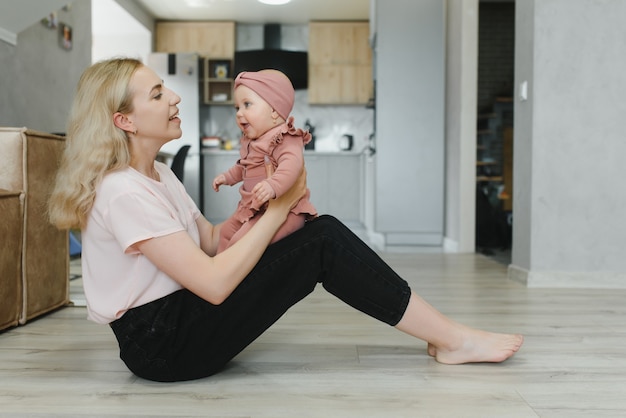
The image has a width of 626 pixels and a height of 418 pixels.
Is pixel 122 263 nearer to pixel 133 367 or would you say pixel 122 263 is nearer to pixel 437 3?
pixel 133 367

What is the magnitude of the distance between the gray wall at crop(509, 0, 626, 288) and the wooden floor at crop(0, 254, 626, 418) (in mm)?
733

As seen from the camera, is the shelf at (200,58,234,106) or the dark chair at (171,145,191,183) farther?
the shelf at (200,58,234,106)

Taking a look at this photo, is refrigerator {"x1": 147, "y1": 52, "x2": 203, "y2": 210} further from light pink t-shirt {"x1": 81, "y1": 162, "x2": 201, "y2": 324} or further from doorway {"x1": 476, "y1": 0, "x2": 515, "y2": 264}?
light pink t-shirt {"x1": 81, "y1": 162, "x2": 201, "y2": 324}

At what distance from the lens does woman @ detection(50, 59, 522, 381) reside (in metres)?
1.27

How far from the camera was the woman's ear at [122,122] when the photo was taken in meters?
1.33

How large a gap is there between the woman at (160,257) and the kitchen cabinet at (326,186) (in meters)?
6.14

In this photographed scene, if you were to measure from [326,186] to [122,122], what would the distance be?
250 inches

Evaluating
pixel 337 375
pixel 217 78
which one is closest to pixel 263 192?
pixel 337 375

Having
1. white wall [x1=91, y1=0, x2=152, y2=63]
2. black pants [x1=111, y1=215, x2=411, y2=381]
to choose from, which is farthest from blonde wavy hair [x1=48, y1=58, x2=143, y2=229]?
white wall [x1=91, y1=0, x2=152, y2=63]

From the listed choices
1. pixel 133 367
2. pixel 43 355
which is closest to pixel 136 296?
pixel 133 367

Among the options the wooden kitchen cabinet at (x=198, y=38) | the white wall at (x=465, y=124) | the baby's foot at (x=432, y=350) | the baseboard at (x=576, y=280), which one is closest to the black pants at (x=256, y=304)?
the baby's foot at (x=432, y=350)

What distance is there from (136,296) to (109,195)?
9.4 inches

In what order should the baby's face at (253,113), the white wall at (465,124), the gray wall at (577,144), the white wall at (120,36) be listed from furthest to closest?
the white wall at (120,36)
the white wall at (465,124)
the gray wall at (577,144)
the baby's face at (253,113)

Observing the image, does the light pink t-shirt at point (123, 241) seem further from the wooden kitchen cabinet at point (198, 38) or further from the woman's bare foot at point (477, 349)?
the wooden kitchen cabinet at point (198, 38)
